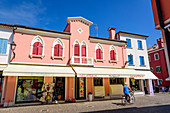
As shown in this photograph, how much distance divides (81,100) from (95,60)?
5273 mm

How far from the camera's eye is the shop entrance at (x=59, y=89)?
504 inches

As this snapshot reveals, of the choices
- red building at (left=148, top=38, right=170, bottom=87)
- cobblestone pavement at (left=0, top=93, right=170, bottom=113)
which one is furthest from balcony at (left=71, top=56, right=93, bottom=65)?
red building at (left=148, top=38, right=170, bottom=87)

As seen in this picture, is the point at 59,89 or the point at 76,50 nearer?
the point at 59,89

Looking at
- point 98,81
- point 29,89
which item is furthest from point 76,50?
point 29,89

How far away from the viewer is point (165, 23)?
18.9 ft

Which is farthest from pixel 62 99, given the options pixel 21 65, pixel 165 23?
pixel 165 23

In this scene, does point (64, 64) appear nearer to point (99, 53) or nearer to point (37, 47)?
point (37, 47)

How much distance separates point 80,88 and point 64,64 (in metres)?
3.56

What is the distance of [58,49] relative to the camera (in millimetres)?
13594

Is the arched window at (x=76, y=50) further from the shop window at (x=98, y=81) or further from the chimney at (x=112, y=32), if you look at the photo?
the chimney at (x=112, y=32)

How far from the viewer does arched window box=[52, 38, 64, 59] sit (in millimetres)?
13363

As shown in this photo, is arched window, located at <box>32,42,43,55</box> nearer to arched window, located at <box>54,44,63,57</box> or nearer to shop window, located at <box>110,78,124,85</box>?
arched window, located at <box>54,44,63,57</box>

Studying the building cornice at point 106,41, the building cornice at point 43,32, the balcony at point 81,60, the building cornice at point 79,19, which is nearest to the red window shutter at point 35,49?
the building cornice at point 43,32

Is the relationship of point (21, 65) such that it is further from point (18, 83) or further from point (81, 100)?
point (81, 100)
